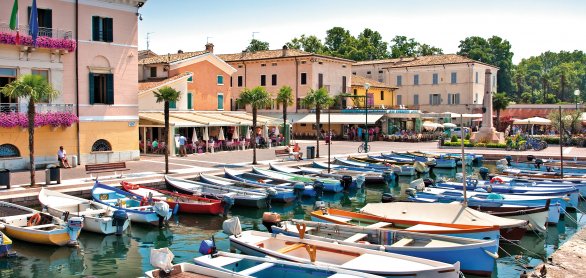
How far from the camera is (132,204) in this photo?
75.4 feet

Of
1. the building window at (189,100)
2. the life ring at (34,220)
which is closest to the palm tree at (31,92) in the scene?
the life ring at (34,220)

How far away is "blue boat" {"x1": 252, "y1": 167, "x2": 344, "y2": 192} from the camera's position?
29.9m

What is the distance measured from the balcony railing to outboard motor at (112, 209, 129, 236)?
14945 mm

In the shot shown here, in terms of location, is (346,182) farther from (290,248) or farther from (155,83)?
(155,83)

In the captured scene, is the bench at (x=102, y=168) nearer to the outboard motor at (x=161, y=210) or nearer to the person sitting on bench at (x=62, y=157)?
the person sitting on bench at (x=62, y=157)

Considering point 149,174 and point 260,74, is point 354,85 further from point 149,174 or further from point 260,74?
point 149,174

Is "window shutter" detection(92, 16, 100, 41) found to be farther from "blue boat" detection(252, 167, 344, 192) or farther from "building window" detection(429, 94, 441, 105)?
"building window" detection(429, 94, 441, 105)

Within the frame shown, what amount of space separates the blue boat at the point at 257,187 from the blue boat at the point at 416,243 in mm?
9127

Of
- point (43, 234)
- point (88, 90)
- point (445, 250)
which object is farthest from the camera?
point (88, 90)

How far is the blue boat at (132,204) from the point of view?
21156mm

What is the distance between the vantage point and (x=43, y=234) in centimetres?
1798

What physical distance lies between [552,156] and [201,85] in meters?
29.9

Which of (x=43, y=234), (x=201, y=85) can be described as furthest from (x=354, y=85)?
(x=43, y=234)

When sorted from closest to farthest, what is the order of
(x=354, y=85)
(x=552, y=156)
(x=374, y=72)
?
(x=552, y=156), (x=354, y=85), (x=374, y=72)
